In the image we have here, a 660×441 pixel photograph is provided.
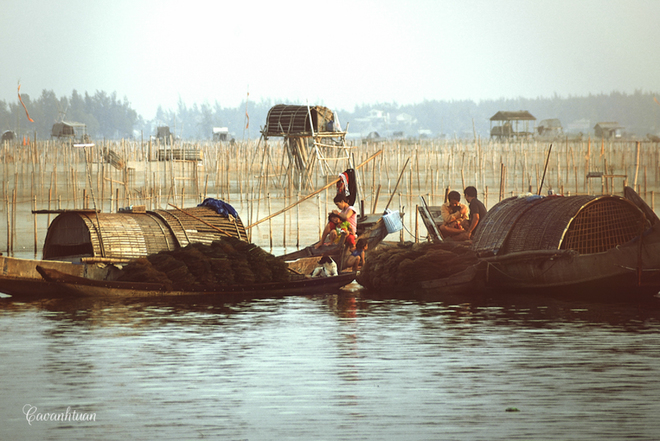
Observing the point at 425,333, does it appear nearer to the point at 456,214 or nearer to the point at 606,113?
the point at 456,214

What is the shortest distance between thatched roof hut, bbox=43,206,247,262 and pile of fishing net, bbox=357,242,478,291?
2.36 m

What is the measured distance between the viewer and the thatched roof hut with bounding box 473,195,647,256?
1198 cm

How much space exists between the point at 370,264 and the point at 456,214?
1.75 m

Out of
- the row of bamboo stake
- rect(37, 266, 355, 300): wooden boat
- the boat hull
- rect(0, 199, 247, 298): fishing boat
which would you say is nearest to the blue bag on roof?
rect(0, 199, 247, 298): fishing boat

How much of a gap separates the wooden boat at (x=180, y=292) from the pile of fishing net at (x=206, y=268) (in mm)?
98

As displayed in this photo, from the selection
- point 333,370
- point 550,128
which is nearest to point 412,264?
point 333,370

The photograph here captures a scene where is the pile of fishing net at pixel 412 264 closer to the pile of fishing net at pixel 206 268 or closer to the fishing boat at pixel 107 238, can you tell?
the pile of fishing net at pixel 206 268

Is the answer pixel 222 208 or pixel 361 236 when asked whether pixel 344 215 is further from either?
pixel 222 208

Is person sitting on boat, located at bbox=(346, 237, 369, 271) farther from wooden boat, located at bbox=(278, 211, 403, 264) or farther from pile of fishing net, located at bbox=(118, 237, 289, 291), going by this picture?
pile of fishing net, located at bbox=(118, 237, 289, 291)

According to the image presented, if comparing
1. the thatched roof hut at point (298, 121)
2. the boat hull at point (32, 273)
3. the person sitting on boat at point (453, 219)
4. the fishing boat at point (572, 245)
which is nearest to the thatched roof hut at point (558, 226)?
the fishing boat at point (572, 245)

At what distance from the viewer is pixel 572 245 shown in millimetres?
12727

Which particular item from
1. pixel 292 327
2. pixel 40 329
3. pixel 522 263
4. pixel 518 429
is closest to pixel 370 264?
pixel 522 263

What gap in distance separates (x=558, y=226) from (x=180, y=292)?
5.27 metres

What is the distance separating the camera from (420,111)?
159375 mm
